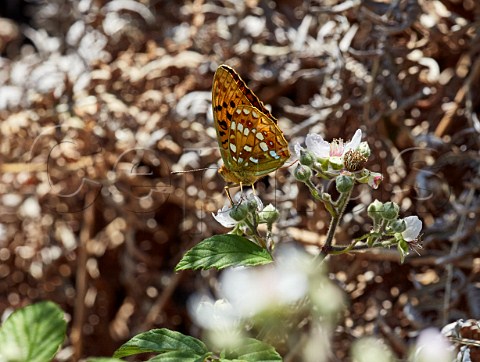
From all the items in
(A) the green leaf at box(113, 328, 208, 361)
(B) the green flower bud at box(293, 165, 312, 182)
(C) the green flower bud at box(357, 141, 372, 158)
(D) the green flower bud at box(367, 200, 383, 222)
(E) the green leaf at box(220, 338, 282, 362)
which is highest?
(C) the green flower bud at box(357, 141, 372, 158)

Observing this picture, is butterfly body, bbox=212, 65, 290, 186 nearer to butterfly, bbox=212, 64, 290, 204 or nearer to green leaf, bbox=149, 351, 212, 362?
butterfly, bbox=212, 64, 290, 204

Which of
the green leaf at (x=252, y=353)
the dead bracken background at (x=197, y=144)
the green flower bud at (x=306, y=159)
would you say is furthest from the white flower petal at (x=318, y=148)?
the dead bracken background at (x=197, y=144)

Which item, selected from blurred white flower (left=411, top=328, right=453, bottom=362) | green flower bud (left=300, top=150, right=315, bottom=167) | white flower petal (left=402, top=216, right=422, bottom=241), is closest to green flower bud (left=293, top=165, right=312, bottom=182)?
green flower bud (left=300, top=150, right=315, bottom=167)

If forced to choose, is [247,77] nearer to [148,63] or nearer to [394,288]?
[148,63]

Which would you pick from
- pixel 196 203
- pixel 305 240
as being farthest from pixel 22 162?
pixel 305 240

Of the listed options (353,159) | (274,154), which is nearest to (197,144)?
(274,154)
